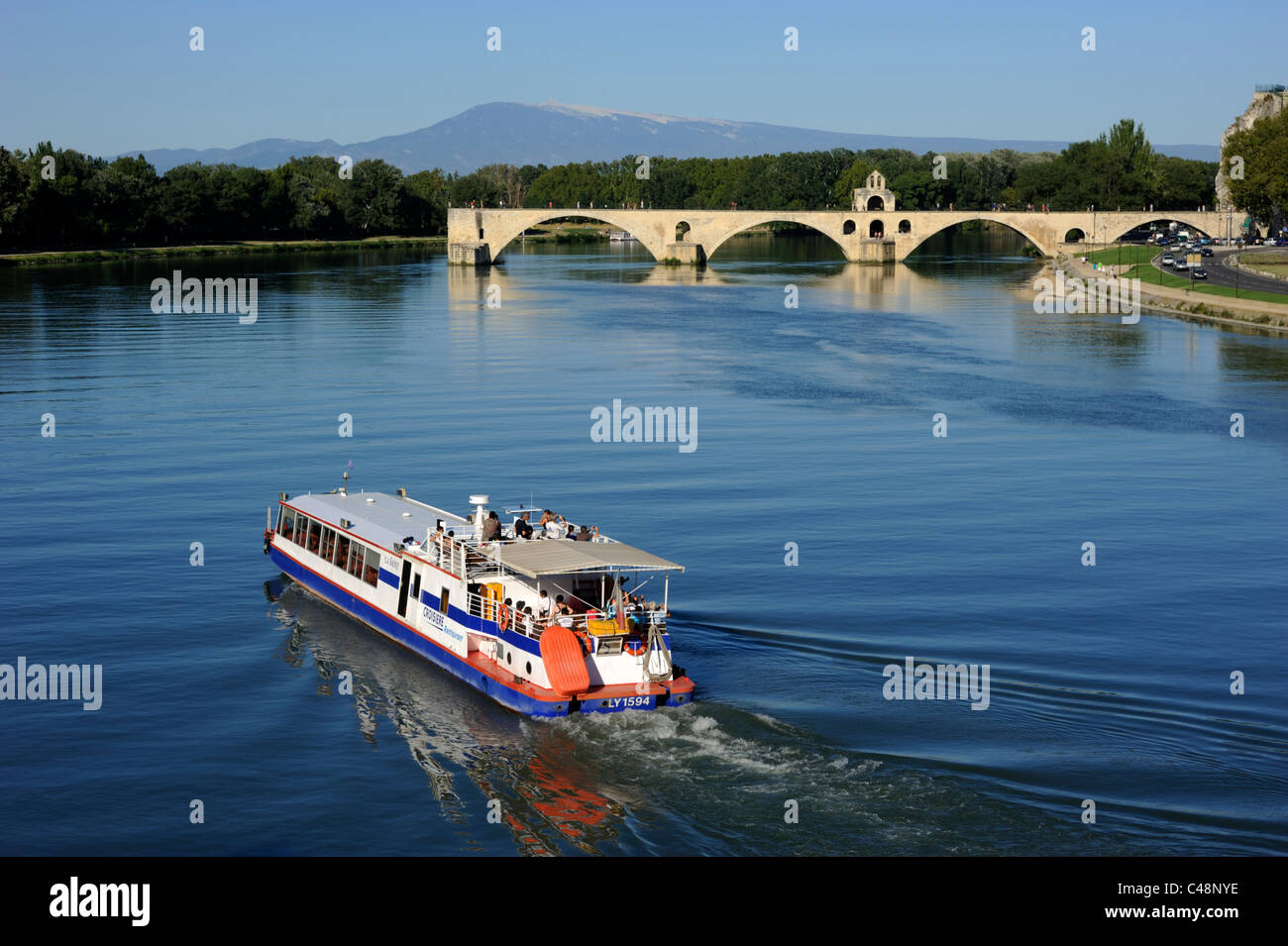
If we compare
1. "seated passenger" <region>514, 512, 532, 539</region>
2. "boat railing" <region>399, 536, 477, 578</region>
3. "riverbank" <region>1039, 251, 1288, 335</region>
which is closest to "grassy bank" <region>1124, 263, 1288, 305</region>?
"riverbank" <region>1039, 251, 1288, 335</region>

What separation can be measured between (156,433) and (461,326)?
167ft

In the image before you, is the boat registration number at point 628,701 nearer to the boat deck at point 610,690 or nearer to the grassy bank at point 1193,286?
the boat deck at point 610,690

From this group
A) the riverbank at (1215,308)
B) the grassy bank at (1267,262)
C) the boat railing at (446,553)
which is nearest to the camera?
the boat railing at (446,553)

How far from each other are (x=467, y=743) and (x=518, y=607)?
3.94 meters

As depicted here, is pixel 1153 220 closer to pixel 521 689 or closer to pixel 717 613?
pixel 717 613

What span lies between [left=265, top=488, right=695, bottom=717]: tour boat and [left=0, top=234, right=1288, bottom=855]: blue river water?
682mm

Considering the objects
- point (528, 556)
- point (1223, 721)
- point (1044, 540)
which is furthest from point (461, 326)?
point (1223, 721)

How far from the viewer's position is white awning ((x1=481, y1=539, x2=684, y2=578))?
105ft

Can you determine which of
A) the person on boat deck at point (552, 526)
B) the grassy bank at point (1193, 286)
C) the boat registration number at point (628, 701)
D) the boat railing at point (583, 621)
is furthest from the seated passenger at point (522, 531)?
the grassy bank at point (1193, 286)

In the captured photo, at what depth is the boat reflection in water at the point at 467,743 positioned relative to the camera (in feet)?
86.0

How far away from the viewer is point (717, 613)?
37344 mm

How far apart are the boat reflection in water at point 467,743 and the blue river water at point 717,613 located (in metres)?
0.10

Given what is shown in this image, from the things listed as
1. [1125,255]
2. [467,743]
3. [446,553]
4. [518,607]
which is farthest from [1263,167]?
[467,743]
